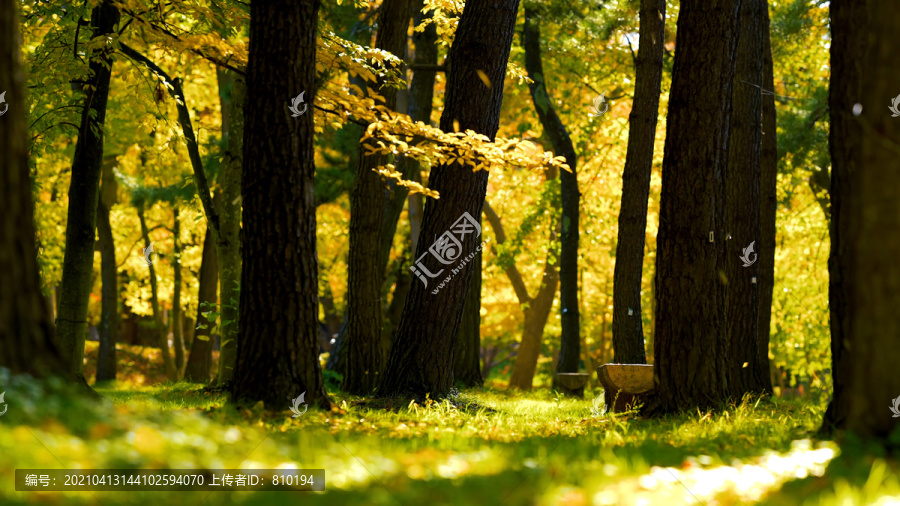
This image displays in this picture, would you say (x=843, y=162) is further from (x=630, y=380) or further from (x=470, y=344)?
(x=470, y=344)

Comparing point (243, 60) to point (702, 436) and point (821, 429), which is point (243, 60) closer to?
point (702, 436)

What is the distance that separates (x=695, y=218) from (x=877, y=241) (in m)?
3.10

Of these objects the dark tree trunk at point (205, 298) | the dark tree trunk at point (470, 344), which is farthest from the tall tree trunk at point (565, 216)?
the dark tree trunk at point (205, 298)

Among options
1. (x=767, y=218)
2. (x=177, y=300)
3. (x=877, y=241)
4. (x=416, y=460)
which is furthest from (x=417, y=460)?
(x=177, y=300)

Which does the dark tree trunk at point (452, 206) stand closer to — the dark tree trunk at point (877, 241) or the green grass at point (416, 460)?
the green grass at point (416, 460)

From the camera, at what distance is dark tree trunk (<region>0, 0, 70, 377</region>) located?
3.90 m

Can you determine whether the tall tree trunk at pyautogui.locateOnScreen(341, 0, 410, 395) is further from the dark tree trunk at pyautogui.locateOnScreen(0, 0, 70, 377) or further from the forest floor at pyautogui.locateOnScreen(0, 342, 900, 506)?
the dark tree trunk at pyautogui.locateOnScreen(0, 0, 70, 377)

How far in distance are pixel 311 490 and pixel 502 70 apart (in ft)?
20.6

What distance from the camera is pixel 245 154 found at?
240 inches

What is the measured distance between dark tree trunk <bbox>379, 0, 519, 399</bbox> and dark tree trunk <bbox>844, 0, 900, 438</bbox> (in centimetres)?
457

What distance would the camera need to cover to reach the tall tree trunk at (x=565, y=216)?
16.1 metres

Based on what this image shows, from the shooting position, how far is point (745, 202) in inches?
429

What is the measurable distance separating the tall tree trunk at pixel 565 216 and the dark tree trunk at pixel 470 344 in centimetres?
186

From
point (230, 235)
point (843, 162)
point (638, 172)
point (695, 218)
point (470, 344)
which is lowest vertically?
point (470, 344)
